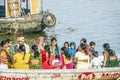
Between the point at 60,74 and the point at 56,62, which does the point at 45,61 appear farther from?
the point at 60,74

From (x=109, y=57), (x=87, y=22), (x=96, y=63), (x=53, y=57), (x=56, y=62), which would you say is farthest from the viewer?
(x=87, y=22)

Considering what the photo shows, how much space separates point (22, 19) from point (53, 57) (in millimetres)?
14090

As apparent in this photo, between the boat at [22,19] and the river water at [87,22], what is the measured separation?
634mm

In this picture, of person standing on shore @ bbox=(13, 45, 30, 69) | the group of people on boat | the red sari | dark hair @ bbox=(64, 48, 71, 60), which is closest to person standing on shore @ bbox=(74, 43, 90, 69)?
the group of people on boat

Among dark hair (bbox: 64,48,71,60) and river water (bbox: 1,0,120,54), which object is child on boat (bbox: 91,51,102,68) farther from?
river water (bbox: 1,0,120,54)

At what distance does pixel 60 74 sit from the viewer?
49.0 feet

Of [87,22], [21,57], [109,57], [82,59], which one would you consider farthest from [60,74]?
[87,22]

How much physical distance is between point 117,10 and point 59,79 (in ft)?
100

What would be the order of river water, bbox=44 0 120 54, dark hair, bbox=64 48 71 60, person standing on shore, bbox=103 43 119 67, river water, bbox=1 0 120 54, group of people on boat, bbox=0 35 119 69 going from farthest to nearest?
1. river water, bbox=44 0 120 54
2. river water, bbox=1 0 120 54
3. person standing on shore, bbox=103 43 119 67
4. dark hair, bbox=64 48 71 60
5. group of people on boat, bbox=0 35 119 69

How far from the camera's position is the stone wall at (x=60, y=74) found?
1478 cm

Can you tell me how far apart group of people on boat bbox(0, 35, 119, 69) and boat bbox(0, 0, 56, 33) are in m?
13.2

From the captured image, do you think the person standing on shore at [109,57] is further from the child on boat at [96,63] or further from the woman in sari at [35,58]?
the woman in sari at [35,58]

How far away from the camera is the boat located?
29.0 metres

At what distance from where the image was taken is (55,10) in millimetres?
44281
